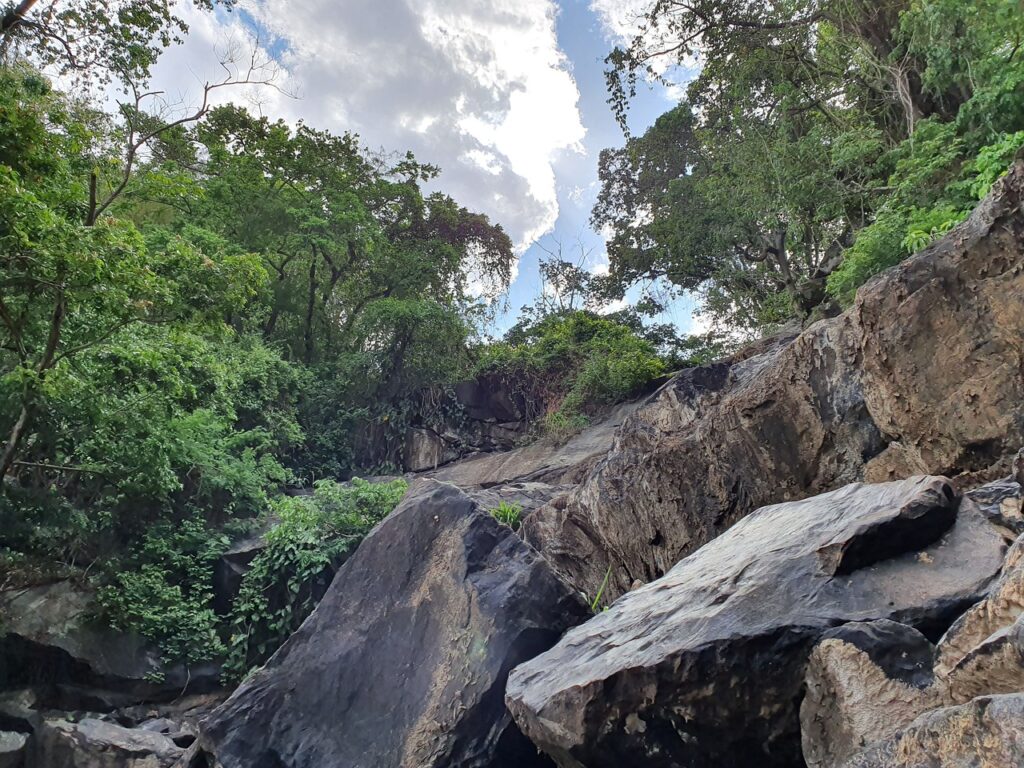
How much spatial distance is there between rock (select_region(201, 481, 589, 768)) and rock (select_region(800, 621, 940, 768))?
2.21 m

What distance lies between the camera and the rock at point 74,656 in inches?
309

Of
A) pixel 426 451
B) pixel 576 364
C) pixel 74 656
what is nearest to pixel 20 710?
pixel 74 656

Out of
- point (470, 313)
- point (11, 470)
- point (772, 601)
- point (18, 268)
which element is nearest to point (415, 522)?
point (772, 601)

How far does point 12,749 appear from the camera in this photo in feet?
22.5

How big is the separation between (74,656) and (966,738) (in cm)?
960

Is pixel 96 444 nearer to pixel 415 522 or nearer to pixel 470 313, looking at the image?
pixel 415 522

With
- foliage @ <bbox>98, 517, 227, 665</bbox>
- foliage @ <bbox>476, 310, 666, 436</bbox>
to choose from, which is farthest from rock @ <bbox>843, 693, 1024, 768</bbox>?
foliage @ <bbox>476, 310, 666, 436</bbox>

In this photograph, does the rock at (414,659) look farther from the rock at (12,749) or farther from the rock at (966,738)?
the rock at (12,749)

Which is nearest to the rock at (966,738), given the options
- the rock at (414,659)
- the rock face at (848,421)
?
the rock face at (848,421)

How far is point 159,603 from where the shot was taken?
8820 millimetres

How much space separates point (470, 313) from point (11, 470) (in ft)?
36.1

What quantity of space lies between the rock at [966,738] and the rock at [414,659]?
2.74 metres

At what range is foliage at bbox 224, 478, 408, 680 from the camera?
880 cm

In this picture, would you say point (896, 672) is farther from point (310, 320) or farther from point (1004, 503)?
point (310, 320)
